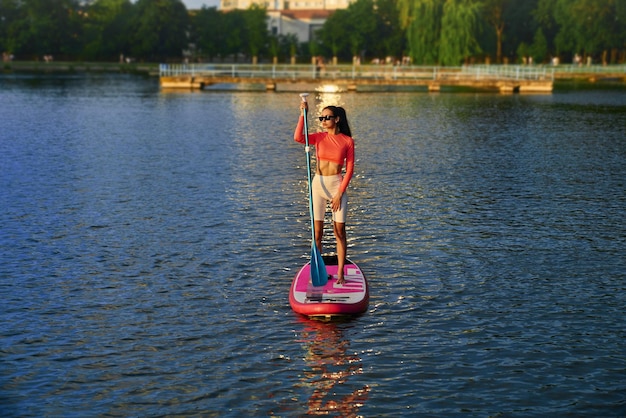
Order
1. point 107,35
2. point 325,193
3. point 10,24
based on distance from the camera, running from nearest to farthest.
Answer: point 325,193, point 10,24, point 107,35

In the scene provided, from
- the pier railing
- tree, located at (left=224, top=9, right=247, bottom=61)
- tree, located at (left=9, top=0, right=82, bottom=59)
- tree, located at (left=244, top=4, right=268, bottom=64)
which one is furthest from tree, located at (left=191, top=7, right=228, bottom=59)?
the pier railing

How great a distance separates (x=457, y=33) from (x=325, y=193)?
233 ft

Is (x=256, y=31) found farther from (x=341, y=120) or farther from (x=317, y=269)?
(x=317, y=269)

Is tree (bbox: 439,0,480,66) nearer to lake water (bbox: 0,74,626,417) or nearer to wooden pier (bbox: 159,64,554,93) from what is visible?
wooden pier (bbox: 159,64,554,93)

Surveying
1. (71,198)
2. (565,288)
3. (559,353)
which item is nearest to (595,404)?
(559,353)

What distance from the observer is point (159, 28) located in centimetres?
12431

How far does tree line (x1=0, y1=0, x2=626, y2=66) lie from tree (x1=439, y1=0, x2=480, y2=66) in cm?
1744

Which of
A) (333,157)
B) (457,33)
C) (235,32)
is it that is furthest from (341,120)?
(235,32)

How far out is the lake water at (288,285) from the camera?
29.7 ft

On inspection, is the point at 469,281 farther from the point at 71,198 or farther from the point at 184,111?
the point at 184,111

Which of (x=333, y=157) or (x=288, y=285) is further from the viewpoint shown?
(x=288, y=285)

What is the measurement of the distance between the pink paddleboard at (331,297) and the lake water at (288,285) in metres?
0.20

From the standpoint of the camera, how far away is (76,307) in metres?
11.9

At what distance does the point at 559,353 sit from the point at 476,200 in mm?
10197
